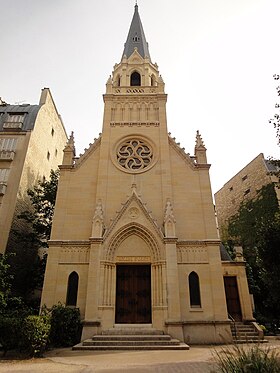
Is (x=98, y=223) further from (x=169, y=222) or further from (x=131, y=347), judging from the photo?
(x=131, y=347)

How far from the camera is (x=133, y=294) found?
17.6 metres

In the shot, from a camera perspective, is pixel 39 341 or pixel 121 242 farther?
pixel 121 242

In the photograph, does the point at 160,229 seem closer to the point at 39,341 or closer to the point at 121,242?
the point at 121,242

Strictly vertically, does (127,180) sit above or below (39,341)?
above

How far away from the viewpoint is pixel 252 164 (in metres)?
37.5

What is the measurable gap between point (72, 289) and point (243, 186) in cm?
2882

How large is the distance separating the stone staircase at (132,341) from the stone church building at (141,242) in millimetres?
960

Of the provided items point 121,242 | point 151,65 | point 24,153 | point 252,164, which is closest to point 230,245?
point 252,164

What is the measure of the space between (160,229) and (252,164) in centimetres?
2449

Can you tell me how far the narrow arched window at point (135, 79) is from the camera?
28.0 m

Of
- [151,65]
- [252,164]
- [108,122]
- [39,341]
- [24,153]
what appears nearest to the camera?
[39,341]

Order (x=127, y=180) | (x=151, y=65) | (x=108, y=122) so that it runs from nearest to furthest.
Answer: (x=127, y=180) → (x=108, y=122) → (x=151, y=65)

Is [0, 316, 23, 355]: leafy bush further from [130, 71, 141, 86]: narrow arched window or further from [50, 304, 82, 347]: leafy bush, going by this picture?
[130, 71, 141, 86]: narrow arched window

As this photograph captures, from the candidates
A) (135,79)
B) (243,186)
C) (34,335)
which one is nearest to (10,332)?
(34,335)
